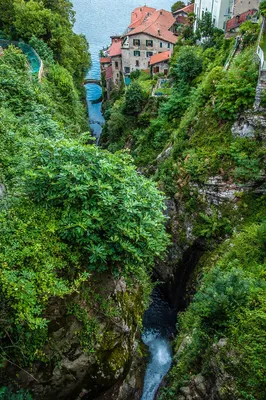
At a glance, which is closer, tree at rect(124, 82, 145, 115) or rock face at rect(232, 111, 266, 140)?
rock face at rect(232, 111, 266, 140)

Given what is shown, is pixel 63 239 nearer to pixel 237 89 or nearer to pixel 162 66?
pixel 237 89

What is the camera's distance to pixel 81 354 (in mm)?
9609

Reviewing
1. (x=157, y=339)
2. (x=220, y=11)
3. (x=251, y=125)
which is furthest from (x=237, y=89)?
(x=220, y=11)

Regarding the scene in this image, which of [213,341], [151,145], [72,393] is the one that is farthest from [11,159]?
[151,145]

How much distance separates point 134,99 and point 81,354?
2813cm

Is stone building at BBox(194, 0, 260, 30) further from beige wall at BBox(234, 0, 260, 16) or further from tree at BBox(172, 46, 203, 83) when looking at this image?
tree at BBox(172, 46, 203, 83)

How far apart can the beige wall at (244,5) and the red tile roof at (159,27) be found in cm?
1615

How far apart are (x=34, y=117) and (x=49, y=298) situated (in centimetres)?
1156

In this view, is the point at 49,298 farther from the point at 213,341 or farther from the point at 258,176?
the point at 258,176

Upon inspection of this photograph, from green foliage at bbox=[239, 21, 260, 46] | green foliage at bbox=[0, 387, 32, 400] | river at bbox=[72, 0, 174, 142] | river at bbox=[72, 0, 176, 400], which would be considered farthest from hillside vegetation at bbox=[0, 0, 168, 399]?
river at bbox=[72, 0, 174, 142]

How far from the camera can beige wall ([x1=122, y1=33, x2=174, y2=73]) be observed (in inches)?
1711

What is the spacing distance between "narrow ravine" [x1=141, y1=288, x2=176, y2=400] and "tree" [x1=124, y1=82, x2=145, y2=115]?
67.0ft

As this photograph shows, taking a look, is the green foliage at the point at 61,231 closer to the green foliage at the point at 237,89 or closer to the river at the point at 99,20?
the green foliage at the point at 237,89

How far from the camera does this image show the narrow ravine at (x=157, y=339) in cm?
1627
